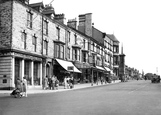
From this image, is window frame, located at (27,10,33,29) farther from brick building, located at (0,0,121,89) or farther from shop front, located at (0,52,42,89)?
shop front, located at (0,52,42,89)

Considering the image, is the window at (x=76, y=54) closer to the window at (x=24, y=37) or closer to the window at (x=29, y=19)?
the window at (x=29, y=19)

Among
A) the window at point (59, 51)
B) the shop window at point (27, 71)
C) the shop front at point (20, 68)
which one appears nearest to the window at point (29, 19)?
the shop front at point (20, 68)

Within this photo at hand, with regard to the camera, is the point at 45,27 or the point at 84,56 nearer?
the point at 45,27

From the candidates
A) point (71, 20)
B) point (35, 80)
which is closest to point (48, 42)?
point (35, 80)

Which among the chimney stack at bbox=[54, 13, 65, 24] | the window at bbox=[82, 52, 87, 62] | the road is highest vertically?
the chimney stack at bbox=[54, 13, 65, 24]

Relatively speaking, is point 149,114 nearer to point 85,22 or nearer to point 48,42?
point 48,42

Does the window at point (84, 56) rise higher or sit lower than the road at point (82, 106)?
higher

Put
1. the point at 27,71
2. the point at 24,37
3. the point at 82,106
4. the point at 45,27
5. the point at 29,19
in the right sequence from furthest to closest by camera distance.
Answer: the point at 45,27 → the point at 29,19 → the point at 27,71 → the point at 24,37 → the point at 82,106

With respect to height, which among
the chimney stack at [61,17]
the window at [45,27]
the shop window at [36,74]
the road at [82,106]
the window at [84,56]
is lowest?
the road at [82,106]

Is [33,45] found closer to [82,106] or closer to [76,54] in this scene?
[76,54]

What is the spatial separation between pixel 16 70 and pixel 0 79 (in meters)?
2.00

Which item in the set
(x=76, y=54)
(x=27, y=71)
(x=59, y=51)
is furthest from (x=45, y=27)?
(x=76, y=54)

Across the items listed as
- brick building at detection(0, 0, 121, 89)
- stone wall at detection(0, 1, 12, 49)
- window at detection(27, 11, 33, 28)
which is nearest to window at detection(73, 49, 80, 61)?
brick building at detection(0, 0, 121, 89)

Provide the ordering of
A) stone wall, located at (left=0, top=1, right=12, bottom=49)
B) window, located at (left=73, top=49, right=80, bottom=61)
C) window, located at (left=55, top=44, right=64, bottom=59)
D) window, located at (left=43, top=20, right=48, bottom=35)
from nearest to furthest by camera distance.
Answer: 1. stone wall, located at (left=0, top=1, right=12, bottom=49)
2. window, located at (left=43, top=20, right=48, bottom=35)
3. window, located at (left=55, top=44, right=64, bottom=59)
4. window, located at (left=73, top=49, right=80, bottom=61)
